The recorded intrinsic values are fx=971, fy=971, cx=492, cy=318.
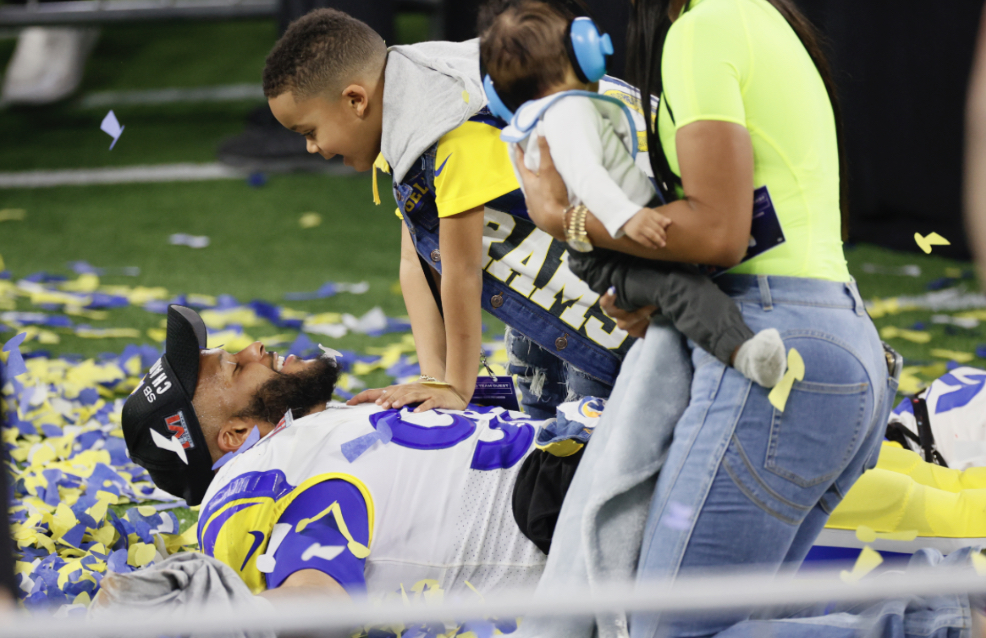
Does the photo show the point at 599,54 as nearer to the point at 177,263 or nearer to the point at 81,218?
the point at 177,263

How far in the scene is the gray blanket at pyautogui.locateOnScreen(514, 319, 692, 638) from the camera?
149cm

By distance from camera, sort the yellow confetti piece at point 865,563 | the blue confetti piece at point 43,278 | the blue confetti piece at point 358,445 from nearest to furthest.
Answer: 1. the yellow confetti piece at point 865,563
2. the blue confetti piece at point 358,445
3. the blue confetti piece at point 43,278

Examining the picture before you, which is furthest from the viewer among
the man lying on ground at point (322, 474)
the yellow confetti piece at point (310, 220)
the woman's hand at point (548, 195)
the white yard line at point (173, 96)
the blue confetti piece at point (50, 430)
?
the white yard line at point (173, 96)

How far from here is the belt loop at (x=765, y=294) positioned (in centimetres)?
141

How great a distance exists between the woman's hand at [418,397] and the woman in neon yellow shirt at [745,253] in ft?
2.41

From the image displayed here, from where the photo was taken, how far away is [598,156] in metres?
1.38

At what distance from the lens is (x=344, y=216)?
585 cm

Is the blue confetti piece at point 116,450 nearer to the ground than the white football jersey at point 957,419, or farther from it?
nearer to the ground

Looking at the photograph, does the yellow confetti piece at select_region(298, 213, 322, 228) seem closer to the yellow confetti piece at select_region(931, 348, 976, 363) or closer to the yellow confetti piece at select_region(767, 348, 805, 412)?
the yellow confetti piece at select_region(931, 348, 976, 363)

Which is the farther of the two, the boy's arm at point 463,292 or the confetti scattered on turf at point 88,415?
the confetti scattered on turf at point 88,415

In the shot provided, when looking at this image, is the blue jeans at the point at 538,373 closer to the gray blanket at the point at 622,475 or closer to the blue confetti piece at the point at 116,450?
the gray blanket at the point at 622,475

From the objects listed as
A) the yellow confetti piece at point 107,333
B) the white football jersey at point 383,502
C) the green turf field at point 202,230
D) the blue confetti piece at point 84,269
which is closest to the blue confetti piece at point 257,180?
the green turf field at point 202,230

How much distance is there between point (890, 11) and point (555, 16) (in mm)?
4083

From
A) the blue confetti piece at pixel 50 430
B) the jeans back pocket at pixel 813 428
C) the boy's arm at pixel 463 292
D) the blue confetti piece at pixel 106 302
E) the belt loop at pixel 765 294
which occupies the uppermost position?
the belt loop at pixel 765 294
